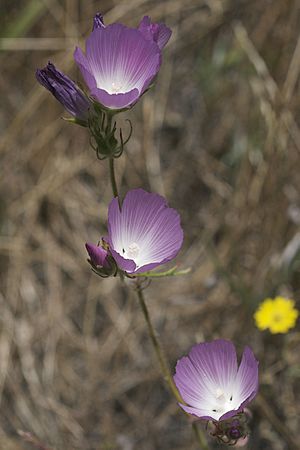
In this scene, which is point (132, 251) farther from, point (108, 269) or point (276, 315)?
point (276, 315)

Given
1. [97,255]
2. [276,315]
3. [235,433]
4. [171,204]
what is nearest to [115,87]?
[97,255]

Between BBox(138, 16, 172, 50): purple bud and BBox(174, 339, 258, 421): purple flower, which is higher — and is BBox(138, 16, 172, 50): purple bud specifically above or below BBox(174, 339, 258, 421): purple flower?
above

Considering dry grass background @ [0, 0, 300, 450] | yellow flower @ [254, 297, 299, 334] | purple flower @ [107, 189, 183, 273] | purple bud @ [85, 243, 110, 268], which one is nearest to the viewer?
purple bud @ [85, 243, 110, 268]

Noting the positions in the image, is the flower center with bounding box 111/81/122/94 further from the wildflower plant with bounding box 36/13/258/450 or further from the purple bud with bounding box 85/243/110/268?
the purple bud with bounding box 85/243/110/268

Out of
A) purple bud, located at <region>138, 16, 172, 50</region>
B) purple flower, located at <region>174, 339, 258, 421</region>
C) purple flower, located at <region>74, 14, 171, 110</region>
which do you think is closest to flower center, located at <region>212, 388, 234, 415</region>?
purple flower, located at <region>174, 339, 258, 421</region>

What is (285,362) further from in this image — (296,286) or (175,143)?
(175,143)

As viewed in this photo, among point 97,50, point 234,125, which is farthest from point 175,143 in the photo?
point 97,50
